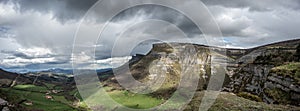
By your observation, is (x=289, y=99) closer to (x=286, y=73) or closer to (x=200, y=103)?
(x=286, y=73)

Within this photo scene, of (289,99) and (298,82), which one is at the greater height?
(298,82)

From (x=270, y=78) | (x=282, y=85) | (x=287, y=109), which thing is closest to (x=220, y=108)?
(x=287, y=109)

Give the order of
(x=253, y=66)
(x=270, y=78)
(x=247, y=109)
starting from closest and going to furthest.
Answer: (x=247, y=109), (x=270, y=78), (x=253, y=66)

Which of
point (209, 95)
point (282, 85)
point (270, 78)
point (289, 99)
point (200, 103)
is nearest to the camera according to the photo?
point (200, 103)

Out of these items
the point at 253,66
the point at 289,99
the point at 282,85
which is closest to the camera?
the point at 289,99

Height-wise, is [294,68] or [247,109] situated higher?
[294,68]

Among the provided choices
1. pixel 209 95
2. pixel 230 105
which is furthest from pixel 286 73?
pixel 230 105

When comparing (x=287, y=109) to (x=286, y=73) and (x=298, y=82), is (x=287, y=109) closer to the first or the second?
(x=298, y=82)

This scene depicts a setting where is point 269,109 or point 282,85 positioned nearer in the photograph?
point 269,109

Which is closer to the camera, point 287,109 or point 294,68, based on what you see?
point 287,109
